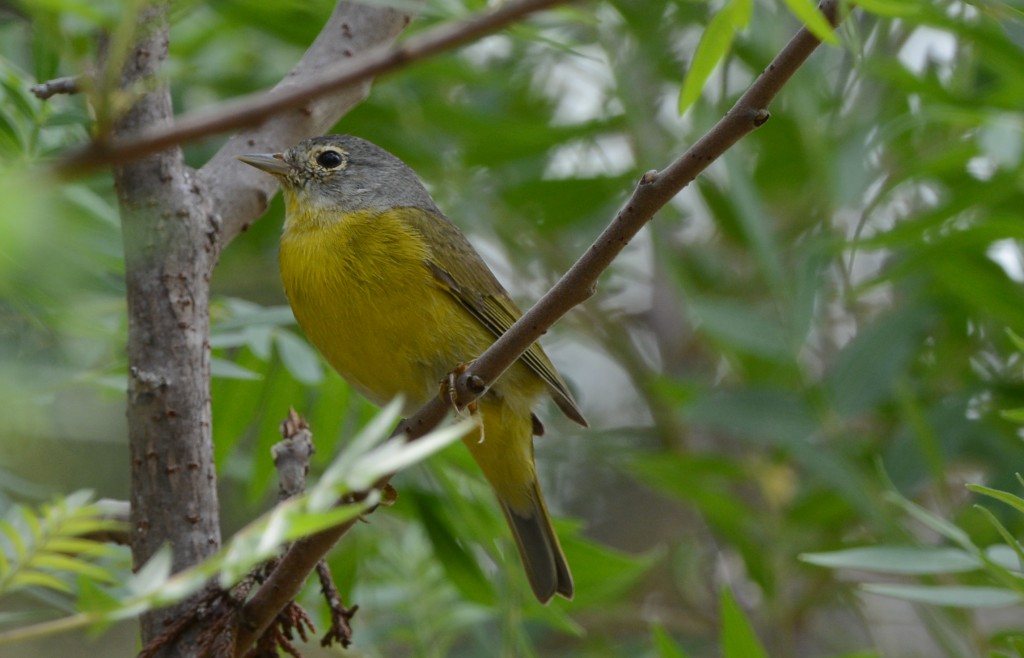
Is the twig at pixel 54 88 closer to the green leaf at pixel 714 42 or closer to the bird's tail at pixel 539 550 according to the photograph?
the green leaf at pixel 714 42

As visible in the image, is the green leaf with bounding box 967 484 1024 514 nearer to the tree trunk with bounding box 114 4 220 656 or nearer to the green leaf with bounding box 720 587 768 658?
the green leaf with bounding box 720 587 768 658

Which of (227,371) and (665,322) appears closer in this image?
(227,371)

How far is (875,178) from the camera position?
513 cm

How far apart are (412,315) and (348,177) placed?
94 centimetres

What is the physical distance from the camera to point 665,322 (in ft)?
22.5

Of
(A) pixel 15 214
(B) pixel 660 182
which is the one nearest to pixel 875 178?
(B) pixel 660 182

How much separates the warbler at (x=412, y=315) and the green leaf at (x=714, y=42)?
1.85 meters

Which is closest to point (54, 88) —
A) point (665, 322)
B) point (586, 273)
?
point (586, 273)

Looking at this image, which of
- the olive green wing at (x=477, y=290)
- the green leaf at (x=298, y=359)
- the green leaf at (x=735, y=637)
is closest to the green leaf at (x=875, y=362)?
the olive green wing at (x=477, y=290)

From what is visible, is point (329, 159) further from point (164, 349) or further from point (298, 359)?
point (164, 349)

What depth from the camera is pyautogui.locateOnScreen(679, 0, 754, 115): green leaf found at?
1.80 m

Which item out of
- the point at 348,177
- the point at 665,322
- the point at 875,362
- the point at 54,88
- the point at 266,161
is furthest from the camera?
the point at 665,322

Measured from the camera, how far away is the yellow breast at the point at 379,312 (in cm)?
381

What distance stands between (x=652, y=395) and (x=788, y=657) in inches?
61.1
